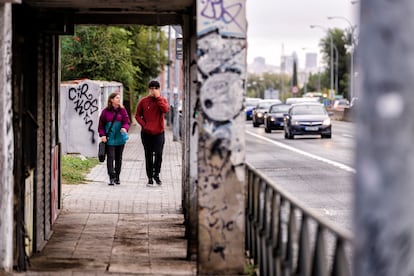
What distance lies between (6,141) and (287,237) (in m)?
3.12

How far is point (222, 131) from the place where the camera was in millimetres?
8891

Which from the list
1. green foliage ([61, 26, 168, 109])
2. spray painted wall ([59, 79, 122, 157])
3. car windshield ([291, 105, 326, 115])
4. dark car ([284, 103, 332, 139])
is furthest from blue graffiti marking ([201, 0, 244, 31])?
car windshield ([291, 105, 326, 115])

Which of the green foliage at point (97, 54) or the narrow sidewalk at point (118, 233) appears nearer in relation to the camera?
the narrow sidewalk at point (118, 233)

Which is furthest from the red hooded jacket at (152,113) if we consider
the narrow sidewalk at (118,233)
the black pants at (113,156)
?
the narrow sidewalk at (118,233)

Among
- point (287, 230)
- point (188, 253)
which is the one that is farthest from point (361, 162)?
point (188, 253)

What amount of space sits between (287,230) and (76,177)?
45.5 feet

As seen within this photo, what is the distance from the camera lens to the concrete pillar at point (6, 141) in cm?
884

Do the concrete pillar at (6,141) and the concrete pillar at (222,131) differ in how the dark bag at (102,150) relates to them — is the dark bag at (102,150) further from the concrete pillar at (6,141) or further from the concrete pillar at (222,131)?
the concrete pillar at (222,131)

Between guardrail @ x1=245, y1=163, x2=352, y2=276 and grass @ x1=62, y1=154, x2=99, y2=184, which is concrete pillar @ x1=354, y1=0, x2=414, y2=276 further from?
grass @ x1=62, y1=154, x2=99, y2=184

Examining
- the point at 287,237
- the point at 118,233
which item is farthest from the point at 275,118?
the point at 287,237

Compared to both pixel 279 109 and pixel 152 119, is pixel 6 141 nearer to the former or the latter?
pixel 152 119

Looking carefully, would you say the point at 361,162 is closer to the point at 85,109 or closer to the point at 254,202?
the point at 254,202

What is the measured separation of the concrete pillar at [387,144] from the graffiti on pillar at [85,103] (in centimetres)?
2348

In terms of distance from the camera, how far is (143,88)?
→ 49.2m
